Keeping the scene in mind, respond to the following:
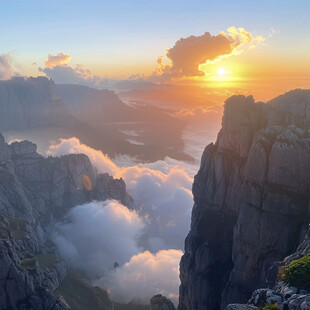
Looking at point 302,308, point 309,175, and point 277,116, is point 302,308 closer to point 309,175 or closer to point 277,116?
point 309,175

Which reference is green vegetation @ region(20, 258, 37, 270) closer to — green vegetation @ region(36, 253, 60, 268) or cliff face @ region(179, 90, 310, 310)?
green vegetation @ region(36, 253, 60, 268)

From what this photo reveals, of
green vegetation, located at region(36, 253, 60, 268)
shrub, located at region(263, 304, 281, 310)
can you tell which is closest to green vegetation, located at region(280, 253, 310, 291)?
shrub, located at region(263, 304, 281, 310)

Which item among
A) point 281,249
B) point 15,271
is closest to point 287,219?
point 281,249

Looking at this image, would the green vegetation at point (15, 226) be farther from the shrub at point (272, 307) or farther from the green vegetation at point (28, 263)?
the shrub at point (272, 307)

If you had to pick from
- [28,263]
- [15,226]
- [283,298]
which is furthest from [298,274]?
[15,226]

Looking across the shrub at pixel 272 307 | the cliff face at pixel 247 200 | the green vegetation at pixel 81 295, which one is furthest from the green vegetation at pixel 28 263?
the shrub at pixel 272 307

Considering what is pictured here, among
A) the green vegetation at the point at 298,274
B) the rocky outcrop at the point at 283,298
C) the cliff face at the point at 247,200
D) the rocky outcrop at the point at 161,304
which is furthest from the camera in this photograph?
the rocky outcrop at the point at 161,304

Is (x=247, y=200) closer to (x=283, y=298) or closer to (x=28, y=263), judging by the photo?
(x=283, y=298)
